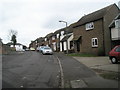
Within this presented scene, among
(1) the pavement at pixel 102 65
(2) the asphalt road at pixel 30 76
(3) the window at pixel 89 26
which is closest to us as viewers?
(2) the asphalt road at pixel 30 76

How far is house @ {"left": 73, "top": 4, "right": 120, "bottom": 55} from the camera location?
30.7 meters

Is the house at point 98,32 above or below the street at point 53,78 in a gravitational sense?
above

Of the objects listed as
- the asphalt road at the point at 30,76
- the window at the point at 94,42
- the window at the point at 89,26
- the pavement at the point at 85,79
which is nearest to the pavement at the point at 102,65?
the pavement at the point at 85,79

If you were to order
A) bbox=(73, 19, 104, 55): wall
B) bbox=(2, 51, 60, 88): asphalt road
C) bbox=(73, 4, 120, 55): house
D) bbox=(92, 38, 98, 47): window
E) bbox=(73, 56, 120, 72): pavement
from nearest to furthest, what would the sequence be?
bbox=(2, 51, 60, 88): asphalt road → bbox=(73, 56, 120, 72): pavement → bbox=(73, 4, 120, 55): house → bbox=(73, 19, 104, 55): wall → bbox=(92, 38, 98, 47): window

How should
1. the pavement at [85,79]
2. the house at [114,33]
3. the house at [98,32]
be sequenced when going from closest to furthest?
1. the pavement at [85,79]
2. the house at [114,33]
3. the house at [98,32]

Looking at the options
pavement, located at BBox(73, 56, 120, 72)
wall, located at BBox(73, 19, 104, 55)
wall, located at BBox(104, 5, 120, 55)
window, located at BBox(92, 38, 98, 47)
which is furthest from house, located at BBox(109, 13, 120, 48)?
pavement, located at BBox(73, 56, 120, 72)

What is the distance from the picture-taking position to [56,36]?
62.5m

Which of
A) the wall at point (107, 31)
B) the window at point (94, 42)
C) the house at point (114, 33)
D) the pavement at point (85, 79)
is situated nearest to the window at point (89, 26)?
the window at point (94, 42)

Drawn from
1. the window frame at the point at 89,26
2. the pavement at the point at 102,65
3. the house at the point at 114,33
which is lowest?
the pavement at the point at 102,65

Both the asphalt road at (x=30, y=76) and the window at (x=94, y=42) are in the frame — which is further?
the window at (x=94, y=42)

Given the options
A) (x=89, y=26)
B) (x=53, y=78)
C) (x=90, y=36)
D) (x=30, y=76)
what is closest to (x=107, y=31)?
(x=90, y=36)

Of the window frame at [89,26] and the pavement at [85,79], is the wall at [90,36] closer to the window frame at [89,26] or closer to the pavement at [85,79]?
the window frame at [89,26]

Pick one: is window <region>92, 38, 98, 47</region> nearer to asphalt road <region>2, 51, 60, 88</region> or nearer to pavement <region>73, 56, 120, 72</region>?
pavement <region>73, 56, 120, 72</region>

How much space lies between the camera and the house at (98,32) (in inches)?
1209
